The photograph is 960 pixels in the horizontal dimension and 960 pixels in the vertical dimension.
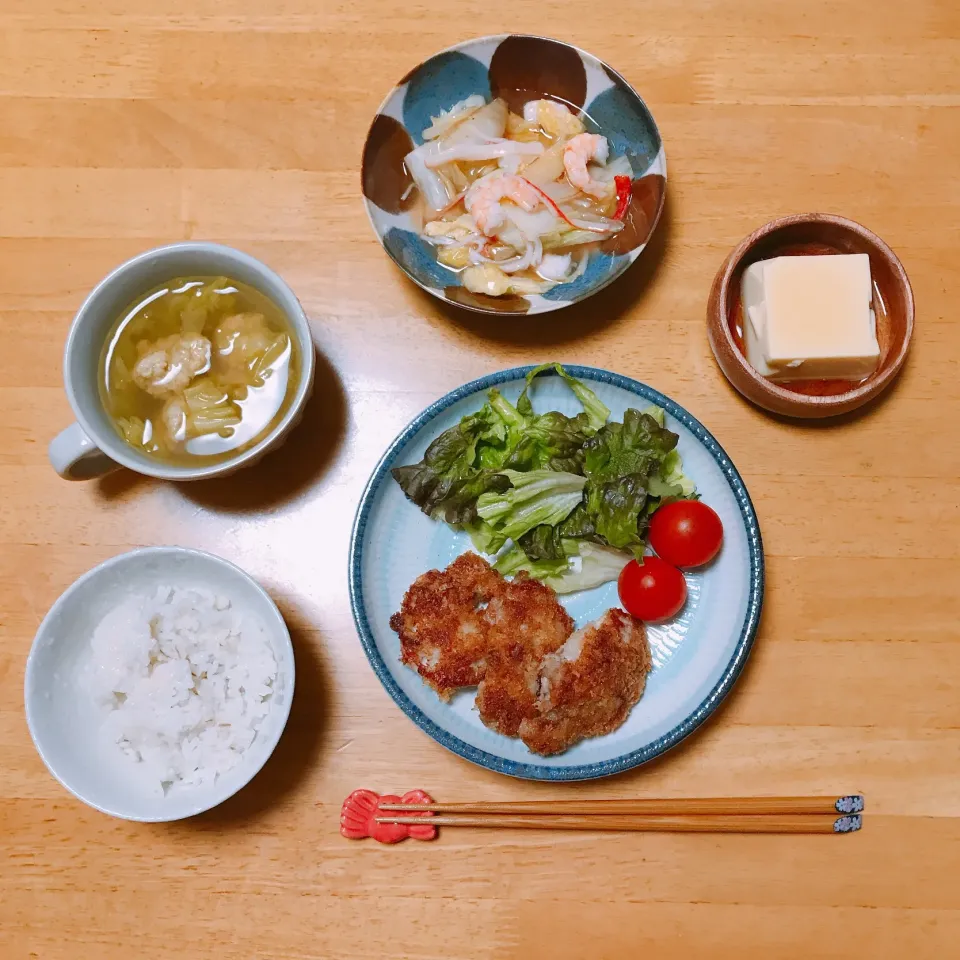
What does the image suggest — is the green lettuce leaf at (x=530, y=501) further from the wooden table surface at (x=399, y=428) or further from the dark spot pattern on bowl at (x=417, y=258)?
the dark spot pattern on bowl at (x=417, y=258)

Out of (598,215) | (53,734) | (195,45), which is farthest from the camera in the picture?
(195,45)

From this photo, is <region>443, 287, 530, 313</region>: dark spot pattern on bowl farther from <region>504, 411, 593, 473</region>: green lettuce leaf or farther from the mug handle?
the mug handle

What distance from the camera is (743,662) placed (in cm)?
205

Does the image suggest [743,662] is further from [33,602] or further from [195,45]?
[195,45]

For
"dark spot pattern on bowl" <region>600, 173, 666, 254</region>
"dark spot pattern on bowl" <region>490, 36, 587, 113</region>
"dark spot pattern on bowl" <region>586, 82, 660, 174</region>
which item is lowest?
"dark spot pattern on bowl" <region>600, 173, 666, 254</region>

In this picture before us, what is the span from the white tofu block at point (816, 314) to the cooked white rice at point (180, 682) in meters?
1.49

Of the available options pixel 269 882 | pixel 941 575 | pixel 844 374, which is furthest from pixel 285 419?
pixel 941 575

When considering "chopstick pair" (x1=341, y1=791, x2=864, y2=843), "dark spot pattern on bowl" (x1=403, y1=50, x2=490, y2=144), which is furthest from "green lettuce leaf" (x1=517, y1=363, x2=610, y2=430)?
"chopstick pair" (x1=341, y1=791, x2=864, y2=843)

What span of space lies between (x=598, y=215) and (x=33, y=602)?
1.88 metres

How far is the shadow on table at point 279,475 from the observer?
2318 millimetres

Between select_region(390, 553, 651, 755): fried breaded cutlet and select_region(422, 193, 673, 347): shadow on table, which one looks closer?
select_region(390, 553, 651, 755): fried breaded cutlet

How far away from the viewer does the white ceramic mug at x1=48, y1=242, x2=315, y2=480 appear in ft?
6.24

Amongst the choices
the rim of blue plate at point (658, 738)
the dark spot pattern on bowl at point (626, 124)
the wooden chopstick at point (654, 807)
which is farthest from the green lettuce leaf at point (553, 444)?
the wooden chopstick at point (654, 807)

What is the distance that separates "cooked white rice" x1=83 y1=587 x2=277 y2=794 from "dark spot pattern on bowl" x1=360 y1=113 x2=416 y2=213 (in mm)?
1134
